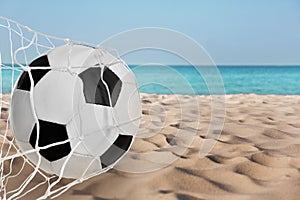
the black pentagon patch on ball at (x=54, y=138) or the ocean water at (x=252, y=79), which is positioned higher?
the ocean water at (x=252, y=79)

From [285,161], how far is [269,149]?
0.68ft

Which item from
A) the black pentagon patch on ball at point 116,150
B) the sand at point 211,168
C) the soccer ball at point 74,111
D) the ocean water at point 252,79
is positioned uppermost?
the ocean water at point 252,79

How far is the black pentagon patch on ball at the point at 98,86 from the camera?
1.52 metres

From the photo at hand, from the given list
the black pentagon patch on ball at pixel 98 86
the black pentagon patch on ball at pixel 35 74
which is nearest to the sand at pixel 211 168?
the black pentagon patch on ball at pixel 98 86

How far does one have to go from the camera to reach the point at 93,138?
1510mm

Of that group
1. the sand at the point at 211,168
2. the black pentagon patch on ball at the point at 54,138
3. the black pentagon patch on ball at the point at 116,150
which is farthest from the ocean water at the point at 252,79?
the black pentagon patch on ball at the point at 54,138

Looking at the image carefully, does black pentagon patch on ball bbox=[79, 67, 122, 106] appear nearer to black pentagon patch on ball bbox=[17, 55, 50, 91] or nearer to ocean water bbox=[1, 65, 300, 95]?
black pentagon patch on ball bbox=[17, 55, 50, 91]

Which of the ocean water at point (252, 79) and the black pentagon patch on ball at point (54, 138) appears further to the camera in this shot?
the ocean water at point (252, 79)

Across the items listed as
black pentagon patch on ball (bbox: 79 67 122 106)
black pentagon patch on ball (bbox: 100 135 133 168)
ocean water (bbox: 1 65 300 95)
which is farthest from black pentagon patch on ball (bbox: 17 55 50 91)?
ocean water (bbox: 1 65 300 95)

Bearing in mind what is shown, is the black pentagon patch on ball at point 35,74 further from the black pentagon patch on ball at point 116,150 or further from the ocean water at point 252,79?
the ocean water at point 252,79

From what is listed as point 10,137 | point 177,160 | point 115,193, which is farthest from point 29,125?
point 10,137

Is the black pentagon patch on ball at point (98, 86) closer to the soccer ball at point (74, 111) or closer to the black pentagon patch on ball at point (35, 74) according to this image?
the soccer ball at point (74, 111)

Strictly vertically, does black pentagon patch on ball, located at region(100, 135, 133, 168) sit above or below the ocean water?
below

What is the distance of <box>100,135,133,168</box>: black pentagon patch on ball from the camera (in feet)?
5.21
